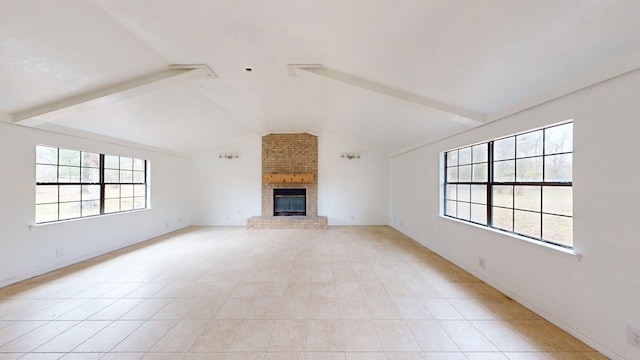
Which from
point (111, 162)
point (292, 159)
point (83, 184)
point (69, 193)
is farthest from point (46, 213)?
point (292, 159)

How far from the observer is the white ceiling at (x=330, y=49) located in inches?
71.0

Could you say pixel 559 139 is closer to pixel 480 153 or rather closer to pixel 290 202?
pixel 480 153

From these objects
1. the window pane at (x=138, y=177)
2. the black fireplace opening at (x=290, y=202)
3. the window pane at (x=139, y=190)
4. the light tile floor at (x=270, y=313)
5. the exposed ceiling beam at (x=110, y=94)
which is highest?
the exposed ceiling beam at (x=110, y=94)

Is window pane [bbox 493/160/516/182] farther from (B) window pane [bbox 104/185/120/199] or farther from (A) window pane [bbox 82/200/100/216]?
(B) window pane [bbox 104/185/120/199]

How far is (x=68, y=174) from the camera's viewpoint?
14.2 feet

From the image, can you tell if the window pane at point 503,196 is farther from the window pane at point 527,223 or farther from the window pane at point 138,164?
the window pane at point 138,164

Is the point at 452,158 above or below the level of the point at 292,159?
below

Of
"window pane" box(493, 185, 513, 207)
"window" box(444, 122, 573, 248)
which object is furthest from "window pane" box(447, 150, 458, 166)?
"window pane" box(493, 185, 513, 207)

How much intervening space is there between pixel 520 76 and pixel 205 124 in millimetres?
6012

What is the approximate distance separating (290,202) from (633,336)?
728 cm

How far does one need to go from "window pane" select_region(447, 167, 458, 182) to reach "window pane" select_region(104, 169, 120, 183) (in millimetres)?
7232

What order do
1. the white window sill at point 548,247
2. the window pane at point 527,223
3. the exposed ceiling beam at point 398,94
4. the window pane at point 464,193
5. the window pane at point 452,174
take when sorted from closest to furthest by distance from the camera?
1. the white window sill at point 548,247
2. the window pane at point 527,223
3. the exposed ceiling beam at point 398,94
4. the window pane at point 464,193
5. the window pane at point 452,174

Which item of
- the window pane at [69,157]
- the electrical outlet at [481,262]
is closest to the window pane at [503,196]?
the electrical outlet at [481,262]

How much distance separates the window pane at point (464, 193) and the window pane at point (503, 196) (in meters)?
0.68
